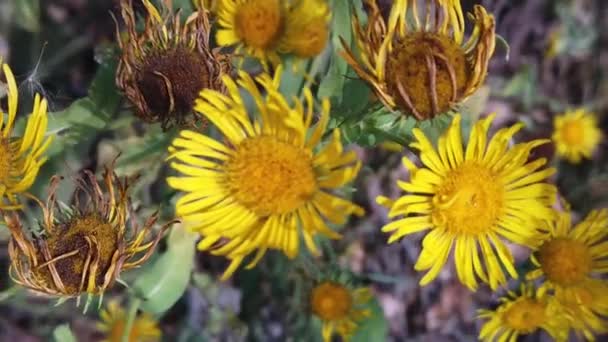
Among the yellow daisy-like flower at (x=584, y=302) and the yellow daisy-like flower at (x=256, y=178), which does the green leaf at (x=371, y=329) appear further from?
the yellow daisy-like flower at (x=256, y=178)

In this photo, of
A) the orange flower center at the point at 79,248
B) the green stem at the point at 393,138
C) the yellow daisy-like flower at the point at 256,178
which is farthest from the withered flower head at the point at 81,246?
the green stem at the point at 393,138

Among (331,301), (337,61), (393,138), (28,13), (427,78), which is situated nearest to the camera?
(427,78)

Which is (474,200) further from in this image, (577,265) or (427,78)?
(577,265)

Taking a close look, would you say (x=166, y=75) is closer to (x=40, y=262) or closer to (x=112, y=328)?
(x=40, y=262)

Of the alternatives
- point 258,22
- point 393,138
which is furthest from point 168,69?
point 393,138

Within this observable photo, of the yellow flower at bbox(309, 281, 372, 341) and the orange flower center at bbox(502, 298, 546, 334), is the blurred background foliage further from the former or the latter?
the orange flower center at bbox(502, 298, 546, 334)
